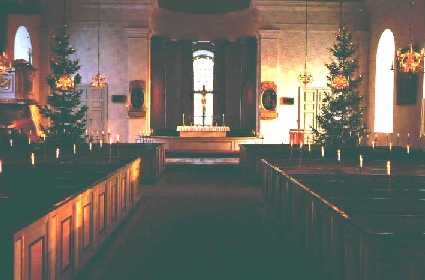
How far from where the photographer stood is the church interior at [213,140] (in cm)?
464

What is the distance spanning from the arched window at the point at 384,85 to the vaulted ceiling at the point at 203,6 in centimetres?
555

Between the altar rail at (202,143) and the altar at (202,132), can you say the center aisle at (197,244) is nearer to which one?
the altar rail at (202,143)

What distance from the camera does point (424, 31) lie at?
14359mm

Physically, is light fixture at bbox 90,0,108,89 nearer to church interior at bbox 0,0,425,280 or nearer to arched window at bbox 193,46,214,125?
church interior at bbox 0,0,425,280

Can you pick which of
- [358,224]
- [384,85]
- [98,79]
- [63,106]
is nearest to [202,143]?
[98,79]

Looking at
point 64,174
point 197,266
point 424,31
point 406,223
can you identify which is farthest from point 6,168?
point 424,31

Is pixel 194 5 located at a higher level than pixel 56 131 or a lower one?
higher

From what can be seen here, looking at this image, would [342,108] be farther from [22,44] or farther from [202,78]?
[22,44]

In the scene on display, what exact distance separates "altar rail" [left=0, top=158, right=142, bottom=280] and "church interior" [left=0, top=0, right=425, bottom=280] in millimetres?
19

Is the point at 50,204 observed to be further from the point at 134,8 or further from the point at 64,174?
the point at 134,8

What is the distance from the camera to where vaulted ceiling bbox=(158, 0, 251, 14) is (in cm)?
2138

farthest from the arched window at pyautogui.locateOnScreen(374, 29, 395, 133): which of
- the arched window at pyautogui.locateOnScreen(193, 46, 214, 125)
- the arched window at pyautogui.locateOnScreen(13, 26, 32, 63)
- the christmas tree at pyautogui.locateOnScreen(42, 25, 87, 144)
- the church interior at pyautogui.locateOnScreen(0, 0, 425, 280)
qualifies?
the arched window at pyautogui.locateOnScreen(13, 26, 32, 63)

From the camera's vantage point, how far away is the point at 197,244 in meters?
6.33

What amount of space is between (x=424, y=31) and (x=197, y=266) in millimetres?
11267
